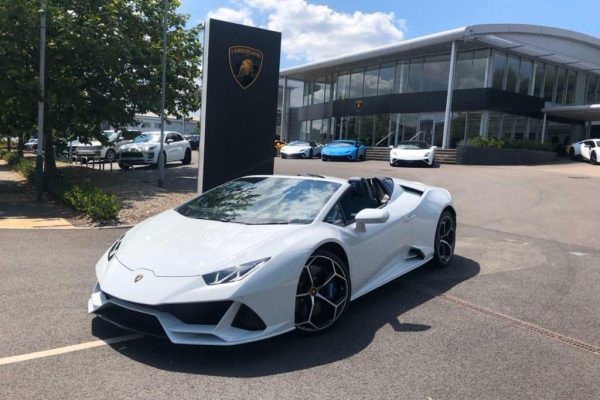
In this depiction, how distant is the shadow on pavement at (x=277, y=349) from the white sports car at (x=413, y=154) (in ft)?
63.3

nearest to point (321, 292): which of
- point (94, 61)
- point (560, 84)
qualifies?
point (94, 61)

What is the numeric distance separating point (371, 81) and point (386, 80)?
1625mm

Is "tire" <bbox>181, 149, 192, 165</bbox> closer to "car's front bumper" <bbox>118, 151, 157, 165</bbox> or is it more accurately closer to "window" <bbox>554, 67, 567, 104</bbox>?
"car's front bumper" <bbox>118, 151, 157, 165</bbox>

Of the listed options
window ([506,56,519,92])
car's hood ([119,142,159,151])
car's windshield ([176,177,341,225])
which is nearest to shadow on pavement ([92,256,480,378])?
car's windshield ([176,177,341,225])

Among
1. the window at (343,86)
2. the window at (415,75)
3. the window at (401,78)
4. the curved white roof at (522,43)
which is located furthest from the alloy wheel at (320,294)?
the window at (343,86)

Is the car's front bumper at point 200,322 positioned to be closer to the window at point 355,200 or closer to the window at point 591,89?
the window at point 355,200

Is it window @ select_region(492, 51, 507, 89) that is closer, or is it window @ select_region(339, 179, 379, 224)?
window @ select_region(339, 179, 379, 224)

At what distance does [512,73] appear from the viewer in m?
32.4

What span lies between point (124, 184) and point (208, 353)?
12.6m

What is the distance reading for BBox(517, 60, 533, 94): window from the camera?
109ft

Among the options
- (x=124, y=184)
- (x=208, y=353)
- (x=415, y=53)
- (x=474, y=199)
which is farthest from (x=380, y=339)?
(x=415, y=53)

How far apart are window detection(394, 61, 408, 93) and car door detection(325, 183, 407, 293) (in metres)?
31.5

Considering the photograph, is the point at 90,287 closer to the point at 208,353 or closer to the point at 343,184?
the point at 208,353

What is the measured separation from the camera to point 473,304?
508 cm
